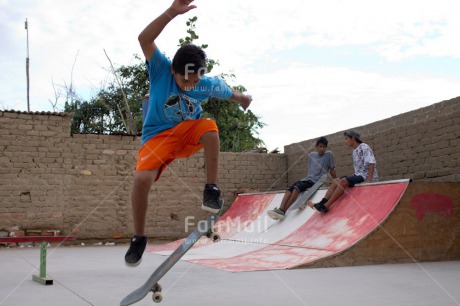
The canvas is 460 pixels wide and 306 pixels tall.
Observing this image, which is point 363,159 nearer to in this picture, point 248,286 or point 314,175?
point 314,175

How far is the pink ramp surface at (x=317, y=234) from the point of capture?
619cm

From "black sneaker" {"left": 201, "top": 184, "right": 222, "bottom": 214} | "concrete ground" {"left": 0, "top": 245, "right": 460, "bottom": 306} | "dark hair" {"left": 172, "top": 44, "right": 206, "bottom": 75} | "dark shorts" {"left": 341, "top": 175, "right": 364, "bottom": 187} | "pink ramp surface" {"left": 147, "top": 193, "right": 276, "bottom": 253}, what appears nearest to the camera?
"dark hair" {"left": 172, "top": 44, "right": 206, "bottom": 75}

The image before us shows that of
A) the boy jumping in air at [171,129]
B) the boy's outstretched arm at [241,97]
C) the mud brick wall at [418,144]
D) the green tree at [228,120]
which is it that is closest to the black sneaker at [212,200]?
the boy jumping in air at [171,129]

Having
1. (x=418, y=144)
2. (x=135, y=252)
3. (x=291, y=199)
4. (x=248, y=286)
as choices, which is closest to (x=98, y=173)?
(x=291, y=199)

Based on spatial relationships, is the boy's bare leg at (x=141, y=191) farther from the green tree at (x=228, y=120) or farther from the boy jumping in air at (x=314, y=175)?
the green tree at (x=228, y=120)

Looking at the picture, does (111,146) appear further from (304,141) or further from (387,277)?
(387,277)

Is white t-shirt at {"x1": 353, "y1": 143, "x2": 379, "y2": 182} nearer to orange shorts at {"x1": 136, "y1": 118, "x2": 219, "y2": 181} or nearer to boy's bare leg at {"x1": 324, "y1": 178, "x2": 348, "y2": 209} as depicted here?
boy's bare leg at {"x1": 324, "y1": 178, "x2": 348, "y2": 209}

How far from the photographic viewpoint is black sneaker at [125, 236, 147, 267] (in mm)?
3148

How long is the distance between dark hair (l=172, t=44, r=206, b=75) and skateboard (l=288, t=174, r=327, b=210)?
567cm

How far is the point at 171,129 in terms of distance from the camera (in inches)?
127

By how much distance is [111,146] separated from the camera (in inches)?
444

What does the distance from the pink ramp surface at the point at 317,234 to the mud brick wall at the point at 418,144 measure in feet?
5.96

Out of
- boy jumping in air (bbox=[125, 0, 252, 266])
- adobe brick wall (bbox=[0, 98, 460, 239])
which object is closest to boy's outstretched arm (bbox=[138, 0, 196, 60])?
boy jumping in air (bbox=[125, 0, 252, 266])

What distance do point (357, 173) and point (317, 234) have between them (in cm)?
115
